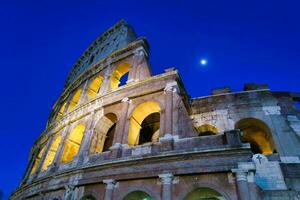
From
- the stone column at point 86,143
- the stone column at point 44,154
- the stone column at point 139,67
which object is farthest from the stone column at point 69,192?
the stone column at point 139,67

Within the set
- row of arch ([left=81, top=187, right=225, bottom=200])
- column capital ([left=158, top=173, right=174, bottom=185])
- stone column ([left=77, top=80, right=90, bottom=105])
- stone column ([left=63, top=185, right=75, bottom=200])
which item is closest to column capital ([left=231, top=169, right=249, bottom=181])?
row of arch ([left=81, top=187, right=225, bottom=200])

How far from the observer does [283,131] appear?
34.3 feet

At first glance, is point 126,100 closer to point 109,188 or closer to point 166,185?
point 109,188

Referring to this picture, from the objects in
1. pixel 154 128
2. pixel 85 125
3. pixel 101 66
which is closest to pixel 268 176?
pixel 154 128

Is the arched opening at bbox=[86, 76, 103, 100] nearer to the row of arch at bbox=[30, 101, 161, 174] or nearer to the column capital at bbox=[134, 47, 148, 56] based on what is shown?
the row of arch at bbox=[30, 101, 161, 174]

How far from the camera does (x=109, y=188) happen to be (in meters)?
8.49

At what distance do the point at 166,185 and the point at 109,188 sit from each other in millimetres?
2459

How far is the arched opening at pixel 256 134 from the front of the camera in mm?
11645

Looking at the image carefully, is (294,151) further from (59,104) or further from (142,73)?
(59,104)

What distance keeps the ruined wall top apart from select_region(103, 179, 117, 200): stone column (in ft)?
33.3

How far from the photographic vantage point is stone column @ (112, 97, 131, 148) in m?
9.90

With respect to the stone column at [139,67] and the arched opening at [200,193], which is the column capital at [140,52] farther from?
the arched opening at [200,193]

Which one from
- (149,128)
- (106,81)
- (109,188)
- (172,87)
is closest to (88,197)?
(109,188)

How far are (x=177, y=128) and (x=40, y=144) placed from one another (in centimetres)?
1254
